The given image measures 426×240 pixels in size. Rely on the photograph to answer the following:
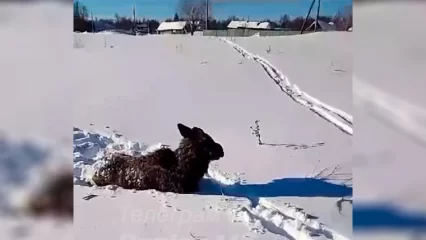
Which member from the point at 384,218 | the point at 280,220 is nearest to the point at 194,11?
the point at 280,220

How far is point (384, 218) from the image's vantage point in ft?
6.42

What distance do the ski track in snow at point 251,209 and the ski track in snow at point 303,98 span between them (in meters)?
0.35

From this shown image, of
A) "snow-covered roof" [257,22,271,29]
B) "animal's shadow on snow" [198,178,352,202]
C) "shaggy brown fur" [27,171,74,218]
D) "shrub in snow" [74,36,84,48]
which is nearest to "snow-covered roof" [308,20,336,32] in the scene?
"snow-covered roof" [257,22,271,29]

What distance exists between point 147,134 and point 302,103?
572 mm

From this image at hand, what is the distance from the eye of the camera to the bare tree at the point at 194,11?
198 cm

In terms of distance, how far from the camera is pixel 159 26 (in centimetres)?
199

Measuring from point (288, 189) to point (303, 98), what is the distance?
33cm

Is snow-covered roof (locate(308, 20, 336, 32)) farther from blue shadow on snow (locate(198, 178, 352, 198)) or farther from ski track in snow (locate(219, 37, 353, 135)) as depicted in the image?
blue shadow on snow (locate(198, 178, 352, 198))

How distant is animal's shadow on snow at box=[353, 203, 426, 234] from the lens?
196 centimetres

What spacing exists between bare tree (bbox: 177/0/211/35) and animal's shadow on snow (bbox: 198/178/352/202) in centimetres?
60

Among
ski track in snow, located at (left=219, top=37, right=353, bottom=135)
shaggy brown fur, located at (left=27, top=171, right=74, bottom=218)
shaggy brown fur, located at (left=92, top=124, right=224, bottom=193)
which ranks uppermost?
ski track in snow, located at (left=219, top=37, right=353, bottom=135)

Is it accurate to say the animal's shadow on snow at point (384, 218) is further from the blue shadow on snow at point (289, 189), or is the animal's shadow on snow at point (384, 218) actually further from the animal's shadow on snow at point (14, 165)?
the animal's shadow on snow at point (14, 165)

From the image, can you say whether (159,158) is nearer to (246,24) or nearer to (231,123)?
(231,123)

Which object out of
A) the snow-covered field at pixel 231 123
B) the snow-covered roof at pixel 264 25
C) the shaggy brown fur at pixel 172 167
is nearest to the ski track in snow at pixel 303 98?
the snow-covered field at pixel 231 123
